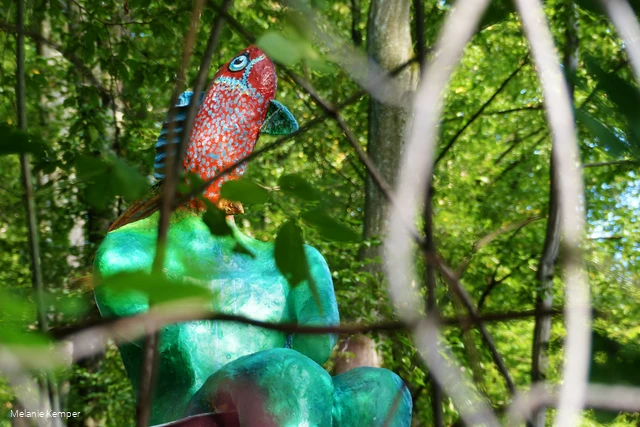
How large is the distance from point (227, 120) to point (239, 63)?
0.19 m

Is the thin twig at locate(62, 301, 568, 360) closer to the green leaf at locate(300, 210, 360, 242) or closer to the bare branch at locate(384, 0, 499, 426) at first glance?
the bare branch at locate(384, 0, 499, 426)

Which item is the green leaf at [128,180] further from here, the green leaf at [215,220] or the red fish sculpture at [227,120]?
the red fish sculpture at [227,120]

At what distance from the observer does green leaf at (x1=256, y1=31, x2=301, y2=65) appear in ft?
2.66

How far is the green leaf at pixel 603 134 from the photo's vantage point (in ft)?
2.68

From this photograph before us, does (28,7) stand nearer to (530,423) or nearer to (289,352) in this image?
(289,352)

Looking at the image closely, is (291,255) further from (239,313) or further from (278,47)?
(239,313)

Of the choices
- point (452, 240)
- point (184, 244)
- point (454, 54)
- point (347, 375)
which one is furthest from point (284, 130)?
point (452, 240)

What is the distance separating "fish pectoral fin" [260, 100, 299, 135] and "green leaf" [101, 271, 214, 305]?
1.92 meters

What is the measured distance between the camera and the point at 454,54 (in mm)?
733

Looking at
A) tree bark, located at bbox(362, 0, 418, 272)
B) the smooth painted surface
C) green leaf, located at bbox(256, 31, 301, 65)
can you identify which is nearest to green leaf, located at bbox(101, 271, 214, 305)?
green leaf, located at bbox(256, 31, 301, 65)

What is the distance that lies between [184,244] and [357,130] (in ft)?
15.6

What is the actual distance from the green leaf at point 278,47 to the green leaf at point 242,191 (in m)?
0.21

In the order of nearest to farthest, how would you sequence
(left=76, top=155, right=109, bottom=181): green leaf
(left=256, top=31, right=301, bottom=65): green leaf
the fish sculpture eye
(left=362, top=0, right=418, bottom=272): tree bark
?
1. (left=256, top=31, right=301, bottom=65): green leaf
2. (left=76, top=155, right=109, bottom=181): green leaf
3. the fish sculpture eye
4. (left=362, top=0, right=418, bottom=272): tree bark

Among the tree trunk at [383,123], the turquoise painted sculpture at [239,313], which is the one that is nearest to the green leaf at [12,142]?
the turquoise painted sculpture at [239,313]
